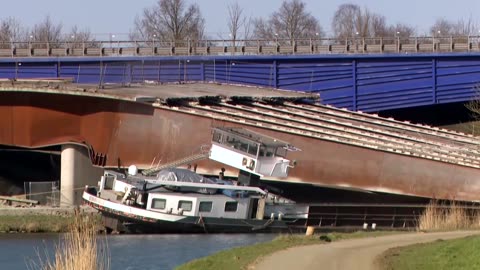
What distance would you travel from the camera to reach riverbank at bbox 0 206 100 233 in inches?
1989

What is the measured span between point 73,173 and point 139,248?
1612 centimetres

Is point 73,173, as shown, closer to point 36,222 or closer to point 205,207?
point 36,222

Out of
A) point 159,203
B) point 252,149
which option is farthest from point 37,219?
point 252,149

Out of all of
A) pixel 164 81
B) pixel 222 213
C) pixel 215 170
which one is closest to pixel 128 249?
pixel 222 213

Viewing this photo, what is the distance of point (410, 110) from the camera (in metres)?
73.6

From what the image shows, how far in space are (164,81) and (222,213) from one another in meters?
22.6

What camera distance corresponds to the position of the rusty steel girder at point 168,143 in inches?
2159

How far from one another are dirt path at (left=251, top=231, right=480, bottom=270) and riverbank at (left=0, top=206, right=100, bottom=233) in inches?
743

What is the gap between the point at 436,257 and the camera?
82.3ft

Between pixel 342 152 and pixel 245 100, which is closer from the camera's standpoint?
pixel 342 152

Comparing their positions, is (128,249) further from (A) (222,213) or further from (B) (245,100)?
(B) (245,100)

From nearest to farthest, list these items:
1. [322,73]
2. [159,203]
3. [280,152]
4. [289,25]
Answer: [159,203], [280,152], [322,73], [289,25]

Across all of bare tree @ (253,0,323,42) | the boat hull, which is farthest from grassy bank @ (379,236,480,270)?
bare tree @ (253,0,323,42)

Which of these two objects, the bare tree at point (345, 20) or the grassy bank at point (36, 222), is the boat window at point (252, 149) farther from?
the bare tree at point (345, 20)
